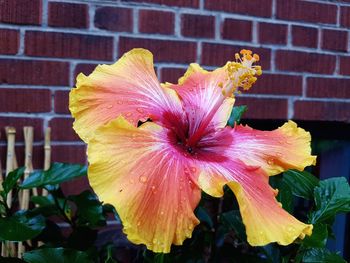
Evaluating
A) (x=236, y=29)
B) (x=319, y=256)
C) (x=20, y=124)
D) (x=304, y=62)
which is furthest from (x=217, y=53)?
(x=319, y=256)

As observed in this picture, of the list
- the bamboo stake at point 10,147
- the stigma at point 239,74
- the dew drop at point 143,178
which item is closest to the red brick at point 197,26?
the bamboo stake at point 10,147

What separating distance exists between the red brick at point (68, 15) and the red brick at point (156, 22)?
0.61 feet

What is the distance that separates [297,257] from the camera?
1.00 metres

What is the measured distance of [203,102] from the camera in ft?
3.38

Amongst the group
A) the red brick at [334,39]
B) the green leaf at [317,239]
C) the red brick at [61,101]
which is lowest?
the green leaf at [317,239]

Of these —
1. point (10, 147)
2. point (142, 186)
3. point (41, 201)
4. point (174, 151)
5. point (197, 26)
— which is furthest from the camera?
point (197, 26)

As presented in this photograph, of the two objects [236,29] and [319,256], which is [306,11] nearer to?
[236,29]

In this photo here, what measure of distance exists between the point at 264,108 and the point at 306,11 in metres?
0.41

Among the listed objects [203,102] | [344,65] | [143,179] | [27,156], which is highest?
[344,65]

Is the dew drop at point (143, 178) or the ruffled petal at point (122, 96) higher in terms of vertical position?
the ruffled petal at point (122, 96)

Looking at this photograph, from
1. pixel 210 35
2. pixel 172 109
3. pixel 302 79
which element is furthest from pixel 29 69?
pixel 302 79

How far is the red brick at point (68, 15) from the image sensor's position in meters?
1.58

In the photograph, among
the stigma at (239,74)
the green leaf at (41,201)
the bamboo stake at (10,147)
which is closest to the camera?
the stigma at (239,74)

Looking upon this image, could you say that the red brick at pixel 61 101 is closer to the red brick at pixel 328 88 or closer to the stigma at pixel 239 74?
the stigma at pixel 239 74
